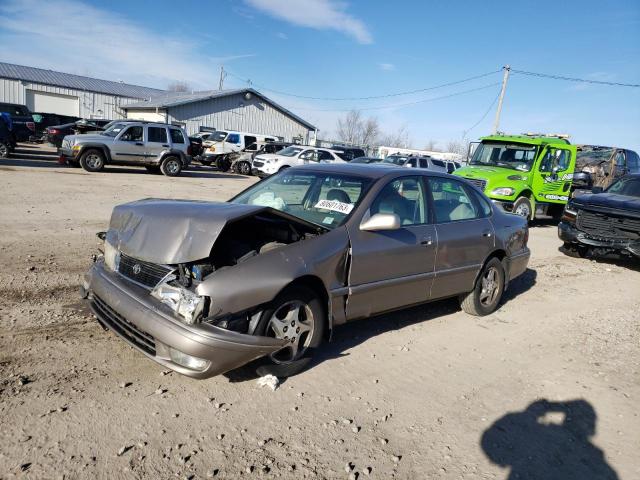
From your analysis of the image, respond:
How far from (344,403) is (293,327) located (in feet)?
2.13

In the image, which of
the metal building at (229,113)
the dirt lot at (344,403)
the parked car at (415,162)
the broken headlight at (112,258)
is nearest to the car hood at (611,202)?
the dirt lot at (344,403)

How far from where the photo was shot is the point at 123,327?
3.32 meters

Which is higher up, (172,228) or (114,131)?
(114,131)

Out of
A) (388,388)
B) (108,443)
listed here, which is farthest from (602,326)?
(108,443)

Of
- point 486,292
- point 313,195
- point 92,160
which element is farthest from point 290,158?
point 313,195

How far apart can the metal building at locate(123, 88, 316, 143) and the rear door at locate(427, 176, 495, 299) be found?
3218 cm

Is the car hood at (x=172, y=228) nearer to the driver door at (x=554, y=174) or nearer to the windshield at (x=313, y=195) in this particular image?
the windshield at (x=313, y=195)

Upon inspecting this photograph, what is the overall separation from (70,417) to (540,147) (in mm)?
12443

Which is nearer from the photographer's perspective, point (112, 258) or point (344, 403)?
point (344, 403)

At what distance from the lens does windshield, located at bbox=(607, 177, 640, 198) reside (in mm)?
9484

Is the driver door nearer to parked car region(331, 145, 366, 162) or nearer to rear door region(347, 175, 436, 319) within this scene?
rear door region(347, 175, 436, 319)

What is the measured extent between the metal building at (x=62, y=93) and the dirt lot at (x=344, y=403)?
1699 inches

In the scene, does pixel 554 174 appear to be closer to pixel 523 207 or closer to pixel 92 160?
pixel 523 207

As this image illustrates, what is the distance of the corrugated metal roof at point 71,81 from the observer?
140 ft
